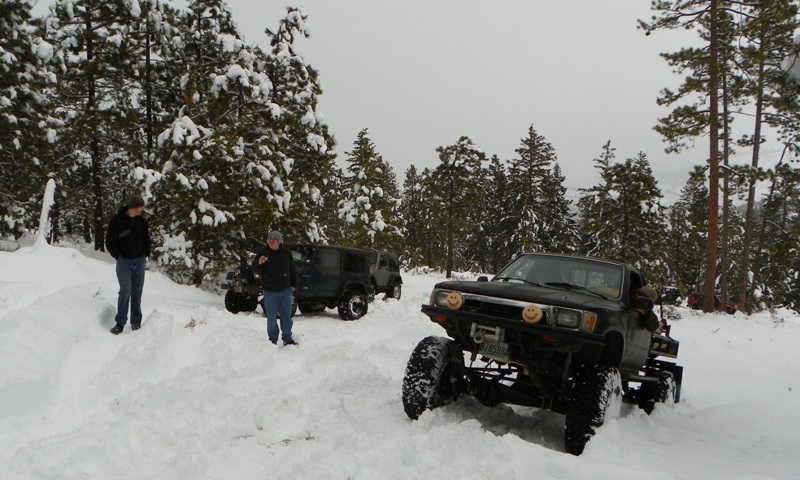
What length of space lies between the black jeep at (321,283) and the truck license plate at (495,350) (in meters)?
8.17

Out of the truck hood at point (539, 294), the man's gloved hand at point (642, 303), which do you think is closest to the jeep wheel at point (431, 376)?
the truck hood at point (539, 294)

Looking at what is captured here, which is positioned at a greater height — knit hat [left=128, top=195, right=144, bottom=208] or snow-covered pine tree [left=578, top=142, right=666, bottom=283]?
snow-covered pine tree [left=578, top=142, right=666, bottom=283]

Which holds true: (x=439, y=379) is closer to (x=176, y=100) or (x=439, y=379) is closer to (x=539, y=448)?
(x=539, y=448)

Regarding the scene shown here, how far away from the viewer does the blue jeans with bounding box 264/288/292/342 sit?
8438 millimetres

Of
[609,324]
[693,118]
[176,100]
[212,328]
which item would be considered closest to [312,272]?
[212,328]

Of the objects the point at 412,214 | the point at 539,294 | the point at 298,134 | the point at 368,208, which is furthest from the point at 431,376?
the point at 412,214

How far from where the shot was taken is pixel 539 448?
4.18 m

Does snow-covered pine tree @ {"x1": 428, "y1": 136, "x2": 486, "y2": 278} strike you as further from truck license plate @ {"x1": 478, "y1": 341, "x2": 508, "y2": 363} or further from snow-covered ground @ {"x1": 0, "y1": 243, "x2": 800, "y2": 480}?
truck license plate @ {"x1": 478, "y1": 341, "x2": 508, "y2": 363}

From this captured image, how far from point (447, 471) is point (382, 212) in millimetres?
35616

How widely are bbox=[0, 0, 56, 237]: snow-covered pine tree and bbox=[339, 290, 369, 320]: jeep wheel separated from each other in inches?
472

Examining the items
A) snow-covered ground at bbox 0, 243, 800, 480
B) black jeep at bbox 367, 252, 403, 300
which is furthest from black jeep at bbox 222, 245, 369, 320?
black jeep at bbox 367, 252, 403, 300

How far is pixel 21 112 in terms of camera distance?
1820 centimetres

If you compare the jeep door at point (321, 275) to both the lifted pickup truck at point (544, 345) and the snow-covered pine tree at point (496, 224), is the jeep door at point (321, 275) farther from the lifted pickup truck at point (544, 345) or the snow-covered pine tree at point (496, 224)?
the snow-covered pine tree at point (496, 224)

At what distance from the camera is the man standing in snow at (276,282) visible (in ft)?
28.1
